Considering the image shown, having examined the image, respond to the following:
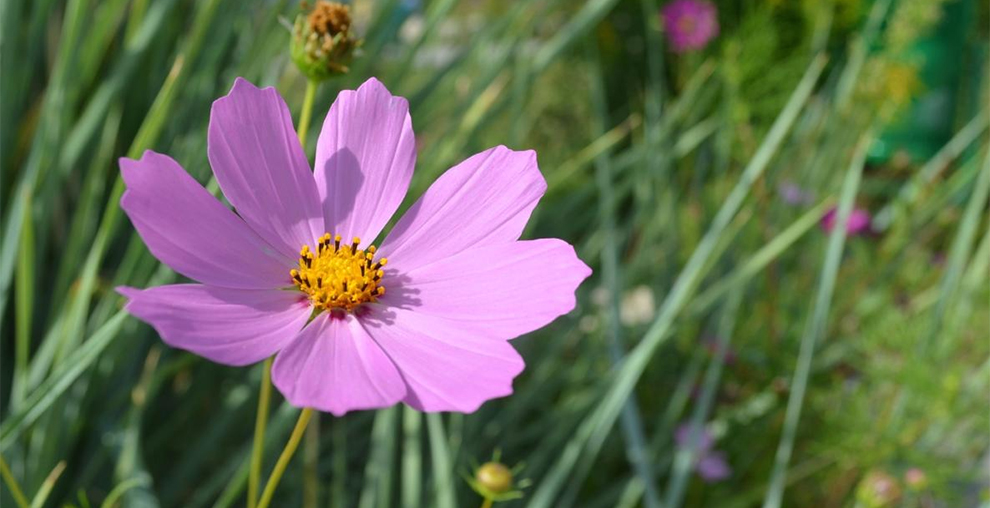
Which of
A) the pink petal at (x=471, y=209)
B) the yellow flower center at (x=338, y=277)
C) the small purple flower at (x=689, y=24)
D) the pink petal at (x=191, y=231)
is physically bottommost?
the pink petal at (x=191, y=231)

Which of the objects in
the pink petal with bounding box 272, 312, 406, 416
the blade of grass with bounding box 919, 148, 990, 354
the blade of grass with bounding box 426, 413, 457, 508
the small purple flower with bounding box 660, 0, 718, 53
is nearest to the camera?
the pink petal with bounding box 272, 312, 406, 416

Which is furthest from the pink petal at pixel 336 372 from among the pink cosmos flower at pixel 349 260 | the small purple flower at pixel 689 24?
the small purple flower at pixel 689 24

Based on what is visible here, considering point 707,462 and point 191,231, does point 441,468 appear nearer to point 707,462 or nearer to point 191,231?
point 191,231

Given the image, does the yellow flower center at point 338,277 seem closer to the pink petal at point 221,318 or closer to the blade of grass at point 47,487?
the pink petal at point 221,318

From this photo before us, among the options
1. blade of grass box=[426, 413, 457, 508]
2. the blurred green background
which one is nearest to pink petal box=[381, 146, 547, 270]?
the blurred green background

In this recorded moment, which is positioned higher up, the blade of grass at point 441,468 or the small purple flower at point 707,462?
the small purple flower at point 707,462

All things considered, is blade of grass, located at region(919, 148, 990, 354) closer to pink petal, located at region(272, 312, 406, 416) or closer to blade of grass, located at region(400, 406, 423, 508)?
blade of grass, located at region(400, 406, 423, 508)

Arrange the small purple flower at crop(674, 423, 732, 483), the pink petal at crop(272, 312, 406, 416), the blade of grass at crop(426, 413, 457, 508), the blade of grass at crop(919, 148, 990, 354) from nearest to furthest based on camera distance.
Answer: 1. the pink petal at crop(272, 312, 406, 416)
2. the blade of grass at crop(426, 413, 457, 508)
3. the blade of grass at crop(919, 148, 990, 354)
4. the small purple flower at crop(674, 423, 732, 483)
